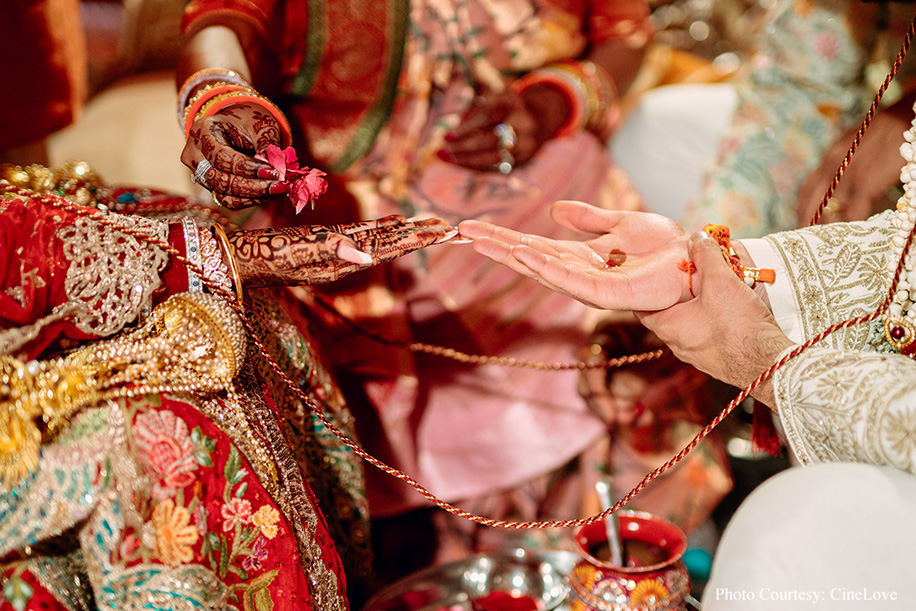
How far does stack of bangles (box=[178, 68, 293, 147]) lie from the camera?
3.05 ft

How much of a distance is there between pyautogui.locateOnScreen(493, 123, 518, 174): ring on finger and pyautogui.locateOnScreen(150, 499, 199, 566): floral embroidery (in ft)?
3.13

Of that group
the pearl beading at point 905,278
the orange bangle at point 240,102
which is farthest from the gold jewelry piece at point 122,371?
the pearl beading at point 905,278

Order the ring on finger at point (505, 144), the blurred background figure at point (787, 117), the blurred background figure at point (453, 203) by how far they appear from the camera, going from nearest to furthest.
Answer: the blurred background figure at point (453, 203), the ring on finger at point (505, 144), the blurred background figure at point (787, 117)

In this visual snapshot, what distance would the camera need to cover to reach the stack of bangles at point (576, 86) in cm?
155

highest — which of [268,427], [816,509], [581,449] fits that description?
[816,509]

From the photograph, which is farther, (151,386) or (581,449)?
(581,449)

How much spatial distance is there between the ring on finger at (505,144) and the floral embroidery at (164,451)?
908 mm

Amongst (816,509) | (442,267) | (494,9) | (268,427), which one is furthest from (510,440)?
(494,9)

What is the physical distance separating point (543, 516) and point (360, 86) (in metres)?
0.92

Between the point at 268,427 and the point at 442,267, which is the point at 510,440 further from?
the point at 268,427

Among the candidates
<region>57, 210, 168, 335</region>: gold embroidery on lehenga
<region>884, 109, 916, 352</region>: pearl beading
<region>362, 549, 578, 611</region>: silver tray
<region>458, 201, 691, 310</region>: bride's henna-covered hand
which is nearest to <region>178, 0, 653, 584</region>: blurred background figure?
<region>362, 549, 578, 611</region>: silver tray

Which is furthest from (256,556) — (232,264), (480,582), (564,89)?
(564,89)

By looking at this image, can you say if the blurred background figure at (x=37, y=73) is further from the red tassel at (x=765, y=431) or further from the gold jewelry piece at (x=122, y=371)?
the red tassel at (x=765, y=431)

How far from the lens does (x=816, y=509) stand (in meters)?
0.66
